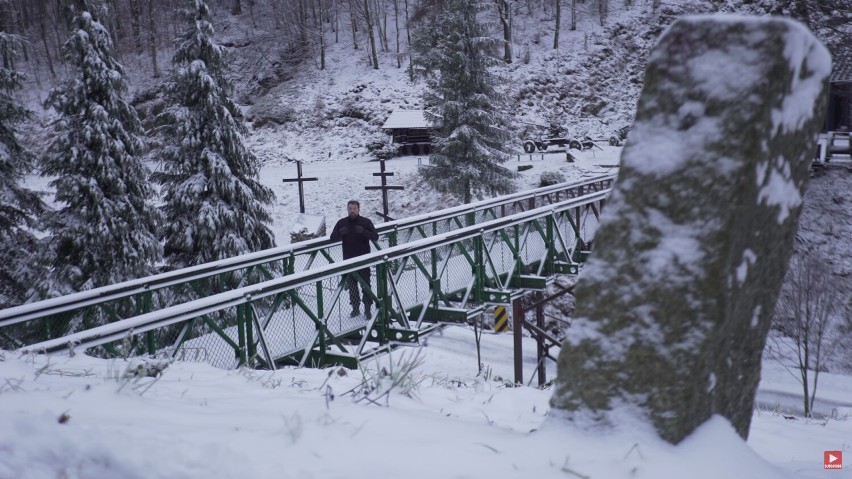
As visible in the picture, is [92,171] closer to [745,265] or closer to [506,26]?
[745,265]

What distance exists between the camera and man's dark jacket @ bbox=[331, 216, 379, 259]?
9.91 m

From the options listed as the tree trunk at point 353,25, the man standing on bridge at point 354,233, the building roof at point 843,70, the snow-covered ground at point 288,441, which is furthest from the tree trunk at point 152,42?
the snow-covered ground at point 288,441

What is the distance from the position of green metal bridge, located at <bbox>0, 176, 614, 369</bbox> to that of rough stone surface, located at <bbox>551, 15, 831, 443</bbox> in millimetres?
1974

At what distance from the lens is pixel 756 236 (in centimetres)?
264

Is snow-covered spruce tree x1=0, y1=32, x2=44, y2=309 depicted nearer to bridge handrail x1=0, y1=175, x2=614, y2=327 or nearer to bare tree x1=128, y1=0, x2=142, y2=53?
bridge handrail x1=0, y1=175, x2=614, y2=327

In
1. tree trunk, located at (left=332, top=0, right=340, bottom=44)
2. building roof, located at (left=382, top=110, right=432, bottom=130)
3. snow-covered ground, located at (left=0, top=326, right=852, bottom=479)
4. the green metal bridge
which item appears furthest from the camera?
tree trunk, located at (left=332, top=0, right=340, bottom=44)

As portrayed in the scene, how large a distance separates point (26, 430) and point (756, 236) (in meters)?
2.93

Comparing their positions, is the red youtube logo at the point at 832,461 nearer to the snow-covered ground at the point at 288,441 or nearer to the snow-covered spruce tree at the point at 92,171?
the snow-covered ground at the point at 288,441

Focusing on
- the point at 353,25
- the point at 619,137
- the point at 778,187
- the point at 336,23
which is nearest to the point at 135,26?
the point at 336,23

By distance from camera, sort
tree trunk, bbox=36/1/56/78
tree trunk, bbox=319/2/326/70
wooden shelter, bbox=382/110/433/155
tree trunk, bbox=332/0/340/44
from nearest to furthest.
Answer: wooden shelter, bbox=382/110/433/155 → tree trunk, bbox=319/2/326/70 → tree trunk, bbox=36/1/56/78 → tree trunk, bbox=332/0/340/44

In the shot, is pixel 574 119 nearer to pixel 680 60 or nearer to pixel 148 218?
pixel 148 218

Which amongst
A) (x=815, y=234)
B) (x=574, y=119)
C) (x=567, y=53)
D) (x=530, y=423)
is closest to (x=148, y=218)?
(x=530, y=423)

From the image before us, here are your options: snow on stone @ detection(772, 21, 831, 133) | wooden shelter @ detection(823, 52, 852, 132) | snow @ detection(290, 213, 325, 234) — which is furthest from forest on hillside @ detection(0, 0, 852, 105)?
snow on stone @ detection(772, 21, 831, 133)

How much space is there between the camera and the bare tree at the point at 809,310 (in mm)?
17406
